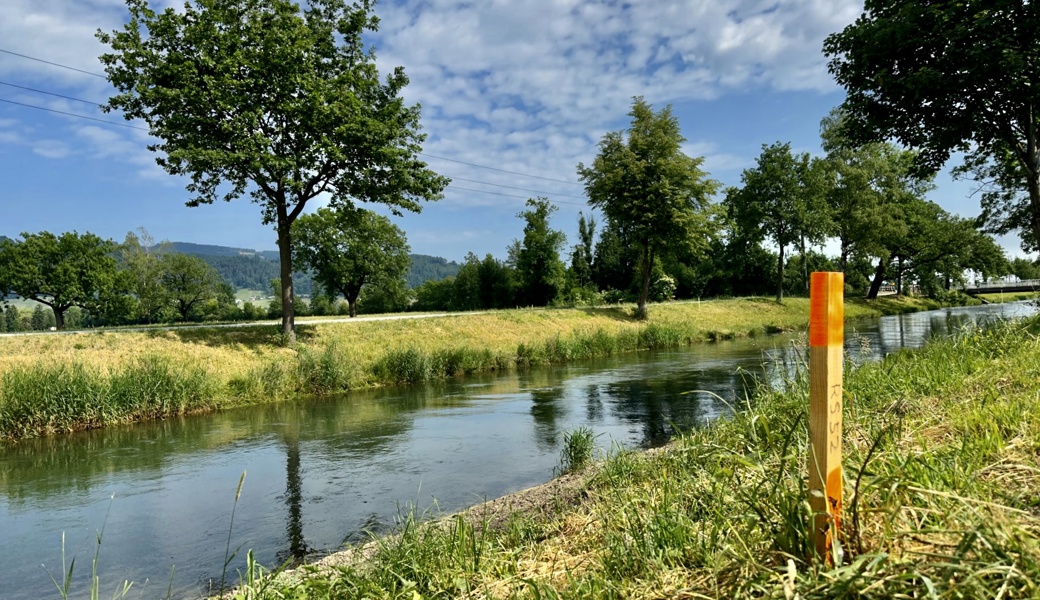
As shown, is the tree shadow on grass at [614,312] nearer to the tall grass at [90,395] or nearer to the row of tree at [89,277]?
the tall grass at [90,395]

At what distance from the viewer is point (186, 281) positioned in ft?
219

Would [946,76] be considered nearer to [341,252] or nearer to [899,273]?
[899,273]

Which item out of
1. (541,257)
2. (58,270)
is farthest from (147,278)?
(541,257)

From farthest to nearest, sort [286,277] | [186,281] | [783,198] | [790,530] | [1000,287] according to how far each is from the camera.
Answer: [1000,287]
[186,281]
[783,198]
[286,277]
[790,530]

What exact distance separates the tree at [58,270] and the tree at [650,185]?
4061 cm

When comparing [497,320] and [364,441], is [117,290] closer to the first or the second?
[497,320]

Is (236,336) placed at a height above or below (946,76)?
below

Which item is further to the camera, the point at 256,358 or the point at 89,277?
the point at 89,277

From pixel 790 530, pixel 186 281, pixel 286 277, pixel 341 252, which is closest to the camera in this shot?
pixel 790 530

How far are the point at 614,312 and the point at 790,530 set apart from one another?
111 ft

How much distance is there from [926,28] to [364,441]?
14933mm

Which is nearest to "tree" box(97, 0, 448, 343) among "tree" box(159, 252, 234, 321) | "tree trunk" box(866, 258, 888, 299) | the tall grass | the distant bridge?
the tall grass

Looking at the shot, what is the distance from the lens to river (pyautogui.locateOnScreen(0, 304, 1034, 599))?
271 inches

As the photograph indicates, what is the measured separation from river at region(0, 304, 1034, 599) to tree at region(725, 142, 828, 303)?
28948 millimetres
